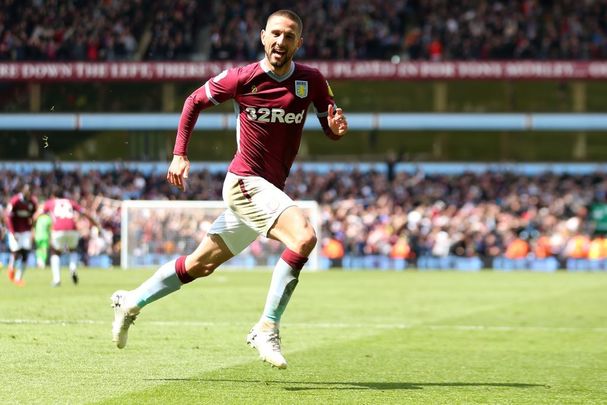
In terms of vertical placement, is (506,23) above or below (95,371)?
above

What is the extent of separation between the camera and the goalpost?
115 ft

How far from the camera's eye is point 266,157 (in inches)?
341

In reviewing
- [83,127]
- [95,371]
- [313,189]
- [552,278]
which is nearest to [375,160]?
[313,189]

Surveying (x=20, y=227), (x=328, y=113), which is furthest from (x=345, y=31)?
(x=328, y=113)

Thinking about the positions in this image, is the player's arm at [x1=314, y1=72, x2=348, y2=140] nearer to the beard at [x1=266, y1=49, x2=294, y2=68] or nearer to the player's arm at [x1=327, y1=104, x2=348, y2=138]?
the player's arm at [x1=327, y1=104, x2=348, y2=138]

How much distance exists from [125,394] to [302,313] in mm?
9983

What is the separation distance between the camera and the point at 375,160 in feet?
153

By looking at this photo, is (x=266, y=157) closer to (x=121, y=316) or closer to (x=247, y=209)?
(x=247, y=209)

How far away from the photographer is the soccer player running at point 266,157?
329 inches

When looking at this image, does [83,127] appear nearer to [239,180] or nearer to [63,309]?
[63,309]

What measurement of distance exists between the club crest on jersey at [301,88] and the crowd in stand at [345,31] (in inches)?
1436

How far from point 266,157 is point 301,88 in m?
0.55

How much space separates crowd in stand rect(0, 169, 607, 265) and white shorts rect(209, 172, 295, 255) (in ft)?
91.9

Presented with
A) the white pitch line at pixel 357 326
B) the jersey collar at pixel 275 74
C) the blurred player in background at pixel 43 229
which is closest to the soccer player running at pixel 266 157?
the jersey collar at pixel 275 74
